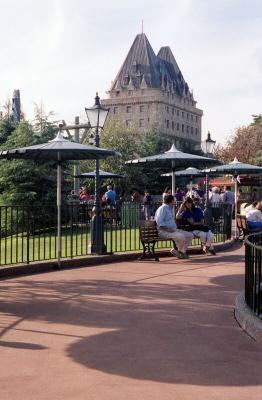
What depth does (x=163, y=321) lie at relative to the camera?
6.82 meters

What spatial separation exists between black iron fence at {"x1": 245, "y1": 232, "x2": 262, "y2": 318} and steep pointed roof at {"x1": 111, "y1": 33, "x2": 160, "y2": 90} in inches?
4559

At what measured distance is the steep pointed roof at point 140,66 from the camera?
396ft

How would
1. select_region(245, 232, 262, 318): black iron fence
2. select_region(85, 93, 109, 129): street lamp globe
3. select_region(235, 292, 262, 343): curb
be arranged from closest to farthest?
select_region(235, 292, 262, 343): curb
select_region(245, 232, 262, 318): black iron fence
select_region(85, 93, 109, 129): street lamp globe

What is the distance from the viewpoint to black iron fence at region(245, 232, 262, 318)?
647cm

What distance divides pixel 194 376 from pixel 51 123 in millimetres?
22921

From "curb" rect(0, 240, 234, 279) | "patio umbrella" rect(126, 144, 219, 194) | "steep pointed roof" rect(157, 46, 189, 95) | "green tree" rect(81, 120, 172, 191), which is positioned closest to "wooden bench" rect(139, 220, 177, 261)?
"curb" rect(0, 240, 234, 279)

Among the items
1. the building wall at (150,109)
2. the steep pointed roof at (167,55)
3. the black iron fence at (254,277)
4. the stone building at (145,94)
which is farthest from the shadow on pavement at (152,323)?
the steep pointed roof at (167,55)

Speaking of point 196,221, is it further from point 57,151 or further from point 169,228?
point 57,151

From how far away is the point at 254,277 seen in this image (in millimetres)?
6695

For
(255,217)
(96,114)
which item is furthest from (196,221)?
(96,114)

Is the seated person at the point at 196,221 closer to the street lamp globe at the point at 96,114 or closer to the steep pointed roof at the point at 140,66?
the street lamp globe at the point at 96,114

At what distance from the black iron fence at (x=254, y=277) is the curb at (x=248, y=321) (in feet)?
0.24

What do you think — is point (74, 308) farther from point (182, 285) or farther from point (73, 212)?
point (73, 212)

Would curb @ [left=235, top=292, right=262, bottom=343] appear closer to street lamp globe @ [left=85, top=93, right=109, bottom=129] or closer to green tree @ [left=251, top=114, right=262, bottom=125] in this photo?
street lamp globe @ [left=85, top=93, right=109, bottom=129]
